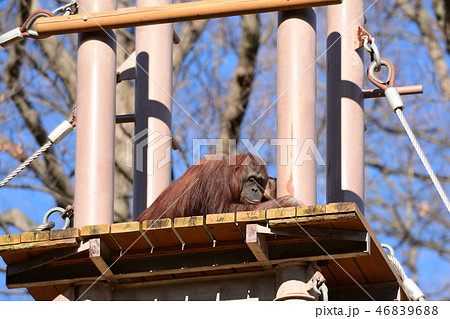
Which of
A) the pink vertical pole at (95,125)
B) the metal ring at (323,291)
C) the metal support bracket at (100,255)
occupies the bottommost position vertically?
the metal ring at (323,291)

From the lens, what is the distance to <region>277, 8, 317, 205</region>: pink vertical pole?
21.4ft

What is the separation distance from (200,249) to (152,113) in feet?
6.92

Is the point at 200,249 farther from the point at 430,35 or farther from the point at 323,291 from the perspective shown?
the point at 430,35

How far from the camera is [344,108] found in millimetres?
7352

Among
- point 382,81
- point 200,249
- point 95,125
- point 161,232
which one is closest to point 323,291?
point 200,249

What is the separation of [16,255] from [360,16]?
3101 millimetres

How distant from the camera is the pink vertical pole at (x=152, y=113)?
7.62 metres

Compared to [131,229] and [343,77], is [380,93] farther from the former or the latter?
[131,229]

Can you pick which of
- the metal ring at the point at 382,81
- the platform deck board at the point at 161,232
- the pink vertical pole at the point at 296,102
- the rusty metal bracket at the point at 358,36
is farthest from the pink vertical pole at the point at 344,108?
the platform deck board at the point at 161,232

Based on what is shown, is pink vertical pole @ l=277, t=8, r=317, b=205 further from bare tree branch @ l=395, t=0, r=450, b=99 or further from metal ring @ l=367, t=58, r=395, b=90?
bare tree branch @ l=395, t=0, r=450, b=99

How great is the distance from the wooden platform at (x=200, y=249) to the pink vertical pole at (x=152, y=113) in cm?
163

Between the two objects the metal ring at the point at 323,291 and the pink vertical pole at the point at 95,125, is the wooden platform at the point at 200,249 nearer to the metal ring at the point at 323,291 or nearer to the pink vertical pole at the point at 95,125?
the metal ring at the point at 323,291

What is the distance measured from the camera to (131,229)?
562 centimetres
